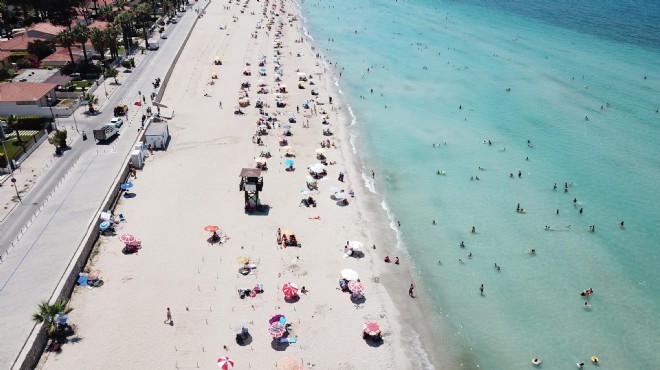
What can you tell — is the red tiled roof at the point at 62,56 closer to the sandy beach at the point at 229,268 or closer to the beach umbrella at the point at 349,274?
the sandy beach at the point at 229,268

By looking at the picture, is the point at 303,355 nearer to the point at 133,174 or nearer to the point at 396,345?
the point at 396,345

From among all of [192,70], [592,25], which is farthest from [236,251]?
[592,25]

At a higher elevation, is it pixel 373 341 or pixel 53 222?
pixel 53 222

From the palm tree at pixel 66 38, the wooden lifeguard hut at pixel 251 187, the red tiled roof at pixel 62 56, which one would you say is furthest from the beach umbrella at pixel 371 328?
the red tiled roof at pixel 62 56

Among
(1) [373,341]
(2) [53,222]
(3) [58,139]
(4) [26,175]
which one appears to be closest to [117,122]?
(3) [58,139]

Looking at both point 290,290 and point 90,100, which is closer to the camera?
point 290,290

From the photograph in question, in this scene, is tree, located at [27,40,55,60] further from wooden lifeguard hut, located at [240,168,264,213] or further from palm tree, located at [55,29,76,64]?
→ wooden lifeguard hut, located at [240,168,264,213]

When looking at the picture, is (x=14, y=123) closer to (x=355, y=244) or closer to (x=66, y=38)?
(x=66, y=38)

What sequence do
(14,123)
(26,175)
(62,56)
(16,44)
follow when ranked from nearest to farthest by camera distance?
(26,175) < (14,123) < (62,56) < (16,44)
